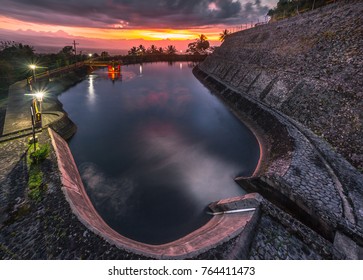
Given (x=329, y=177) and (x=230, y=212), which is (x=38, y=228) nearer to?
(x=230, y=212)

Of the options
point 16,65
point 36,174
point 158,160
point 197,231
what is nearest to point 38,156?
point 36,174

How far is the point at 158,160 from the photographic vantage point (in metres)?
17.7

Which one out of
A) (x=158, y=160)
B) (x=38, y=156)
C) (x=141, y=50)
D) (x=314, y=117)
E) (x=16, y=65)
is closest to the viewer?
(x=38, y=156)

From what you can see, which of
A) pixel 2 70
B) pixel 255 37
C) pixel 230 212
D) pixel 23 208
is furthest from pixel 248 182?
pixel 2 70

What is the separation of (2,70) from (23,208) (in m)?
34.9

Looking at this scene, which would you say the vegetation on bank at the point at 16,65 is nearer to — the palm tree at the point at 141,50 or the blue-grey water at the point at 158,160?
the blue-grey water at the point at 158,160

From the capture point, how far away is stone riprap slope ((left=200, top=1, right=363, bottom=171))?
1401 centimetres

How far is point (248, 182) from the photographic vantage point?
43.8ft

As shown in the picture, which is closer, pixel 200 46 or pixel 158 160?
pixel 158 160

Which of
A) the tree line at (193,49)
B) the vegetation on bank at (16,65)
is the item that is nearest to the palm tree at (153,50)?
the tree line at (193,49)

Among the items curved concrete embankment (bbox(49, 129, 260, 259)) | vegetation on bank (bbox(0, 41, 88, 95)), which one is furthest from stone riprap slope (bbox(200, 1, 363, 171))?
vegetation on bank (bbox(0, 41, 88, 95))

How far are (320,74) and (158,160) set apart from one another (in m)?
16.6

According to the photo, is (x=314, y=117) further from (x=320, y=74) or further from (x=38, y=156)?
(x=38, y=156)

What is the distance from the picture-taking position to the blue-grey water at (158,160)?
479 inches
